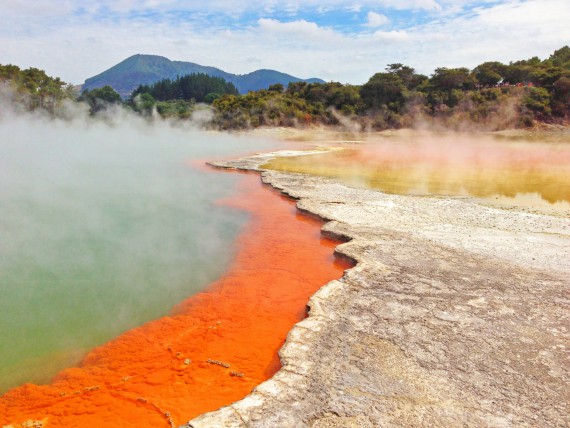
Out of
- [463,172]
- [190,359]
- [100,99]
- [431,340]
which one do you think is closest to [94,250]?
[190,359]

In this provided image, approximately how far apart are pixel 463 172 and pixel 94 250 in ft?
40.2

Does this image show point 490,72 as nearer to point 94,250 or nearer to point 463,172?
point 463,172

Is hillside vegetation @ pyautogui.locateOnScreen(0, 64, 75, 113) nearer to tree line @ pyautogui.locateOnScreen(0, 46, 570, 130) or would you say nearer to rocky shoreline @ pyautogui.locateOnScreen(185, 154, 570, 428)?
tree line @ pyautogui.locateOnScreen(0, 46, 570, 130)

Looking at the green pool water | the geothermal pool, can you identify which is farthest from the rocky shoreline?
the geothermal pool

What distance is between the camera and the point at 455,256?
6609 mm

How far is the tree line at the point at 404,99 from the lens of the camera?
1367 inches

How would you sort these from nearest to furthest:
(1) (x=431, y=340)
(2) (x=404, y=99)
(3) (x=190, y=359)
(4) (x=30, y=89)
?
(1) (x=431, y=340) → (3) (x=190, y=359) → (4) (x=30, y=89) → (2) (x=404, y=99)

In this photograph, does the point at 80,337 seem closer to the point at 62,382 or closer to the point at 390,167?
the point at 62,382

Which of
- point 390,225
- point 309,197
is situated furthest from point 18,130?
point 390,225

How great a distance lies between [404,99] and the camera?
3866 centimetres

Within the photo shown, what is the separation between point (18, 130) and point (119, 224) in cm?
2658

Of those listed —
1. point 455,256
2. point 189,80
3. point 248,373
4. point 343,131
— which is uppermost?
point 189,80

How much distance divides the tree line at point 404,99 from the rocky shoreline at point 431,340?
101 ft

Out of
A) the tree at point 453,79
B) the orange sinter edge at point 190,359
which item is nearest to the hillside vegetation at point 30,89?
the tree at point 453,79
